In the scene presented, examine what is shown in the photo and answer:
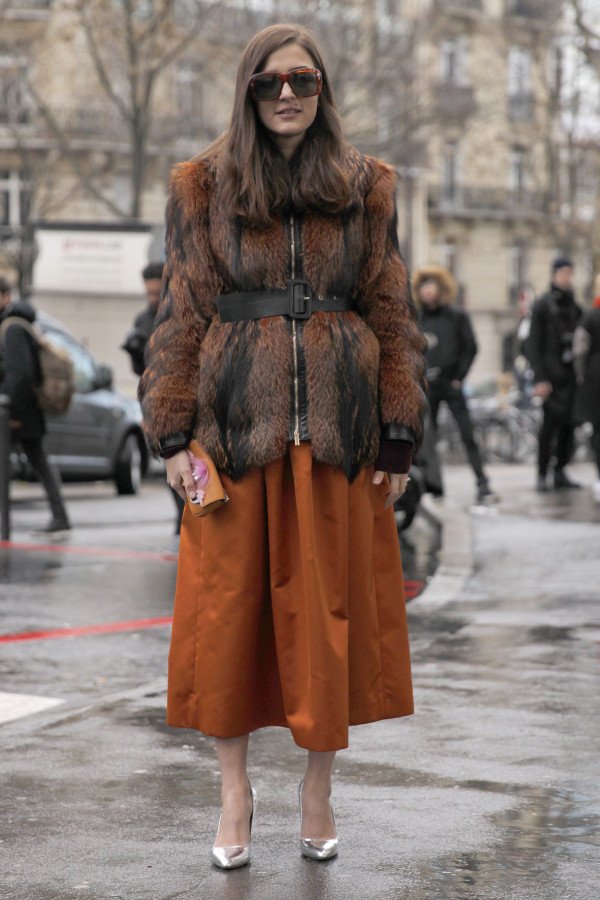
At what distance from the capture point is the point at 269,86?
3.59 meters

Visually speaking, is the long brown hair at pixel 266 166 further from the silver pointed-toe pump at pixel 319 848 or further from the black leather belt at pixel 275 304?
the silver pointed-toe pump at pixel 319 848

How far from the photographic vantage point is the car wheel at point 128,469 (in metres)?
15.8

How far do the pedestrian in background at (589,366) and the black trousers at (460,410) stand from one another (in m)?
1.05

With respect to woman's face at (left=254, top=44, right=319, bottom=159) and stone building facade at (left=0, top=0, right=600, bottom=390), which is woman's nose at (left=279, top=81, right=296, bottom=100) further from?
stone building facade at (left=0, top=0, right=600, bottom=390)

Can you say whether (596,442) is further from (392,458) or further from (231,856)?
(231,856)

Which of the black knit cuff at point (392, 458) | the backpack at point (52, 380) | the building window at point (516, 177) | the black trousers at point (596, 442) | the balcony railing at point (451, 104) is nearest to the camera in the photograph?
the black knit cuff at point (392, 458)

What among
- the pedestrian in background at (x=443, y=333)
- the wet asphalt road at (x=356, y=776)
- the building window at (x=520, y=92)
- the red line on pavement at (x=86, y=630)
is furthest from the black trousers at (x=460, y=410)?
the building window at (x=520, y=92)

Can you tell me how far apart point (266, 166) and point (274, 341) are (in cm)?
44

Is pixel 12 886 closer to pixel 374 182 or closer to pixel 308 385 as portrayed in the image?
pixel 308 385

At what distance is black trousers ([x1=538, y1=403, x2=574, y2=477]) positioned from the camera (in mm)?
14054

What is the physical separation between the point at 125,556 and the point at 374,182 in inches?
246

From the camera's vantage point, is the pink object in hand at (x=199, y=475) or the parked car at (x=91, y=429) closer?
the pink object in hand at (x=199, y=475)

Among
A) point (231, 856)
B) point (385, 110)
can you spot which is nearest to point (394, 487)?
point (231, 856)

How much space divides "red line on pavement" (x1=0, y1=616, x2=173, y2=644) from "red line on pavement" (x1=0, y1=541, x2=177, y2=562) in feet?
7.78
